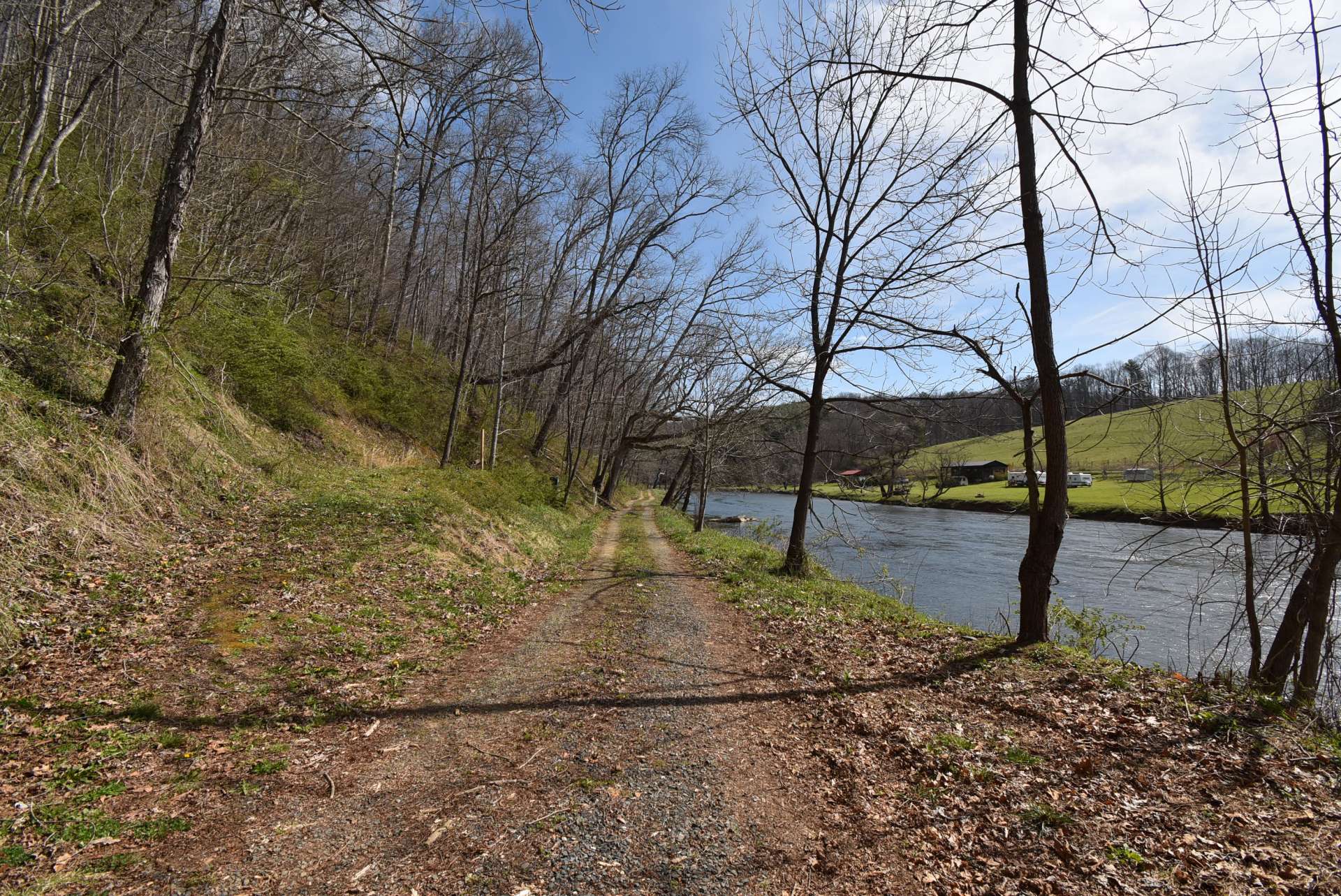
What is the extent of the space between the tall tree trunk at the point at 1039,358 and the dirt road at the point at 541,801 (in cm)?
324

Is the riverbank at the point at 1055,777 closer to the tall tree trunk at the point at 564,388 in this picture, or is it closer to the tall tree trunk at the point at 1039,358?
the tall tree trunk at the point at 1039,358

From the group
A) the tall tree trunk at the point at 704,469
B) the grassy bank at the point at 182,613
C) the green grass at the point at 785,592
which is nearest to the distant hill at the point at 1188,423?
the green grass at the point at 785,592

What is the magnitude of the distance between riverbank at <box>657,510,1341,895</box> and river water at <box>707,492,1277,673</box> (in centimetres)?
130

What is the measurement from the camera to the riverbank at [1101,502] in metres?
6.54

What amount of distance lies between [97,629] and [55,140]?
11.0 m

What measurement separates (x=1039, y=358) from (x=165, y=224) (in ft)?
33.2

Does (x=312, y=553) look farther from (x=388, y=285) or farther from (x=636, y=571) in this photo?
(x=388, y=285)

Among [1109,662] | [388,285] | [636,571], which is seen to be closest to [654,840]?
[1109,662]

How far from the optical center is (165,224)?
700 centimetres

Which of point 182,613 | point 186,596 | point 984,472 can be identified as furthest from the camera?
point 984,472

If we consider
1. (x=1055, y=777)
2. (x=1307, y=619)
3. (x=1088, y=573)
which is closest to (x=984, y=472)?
(x=1088, y=573)

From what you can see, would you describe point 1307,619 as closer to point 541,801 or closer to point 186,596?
point 541,801

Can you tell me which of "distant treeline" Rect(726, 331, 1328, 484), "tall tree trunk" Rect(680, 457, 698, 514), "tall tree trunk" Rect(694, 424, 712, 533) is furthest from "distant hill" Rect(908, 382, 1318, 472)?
"tall tree trunk" Rect(680, 457, 698, 514)

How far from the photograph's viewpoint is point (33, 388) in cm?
629
